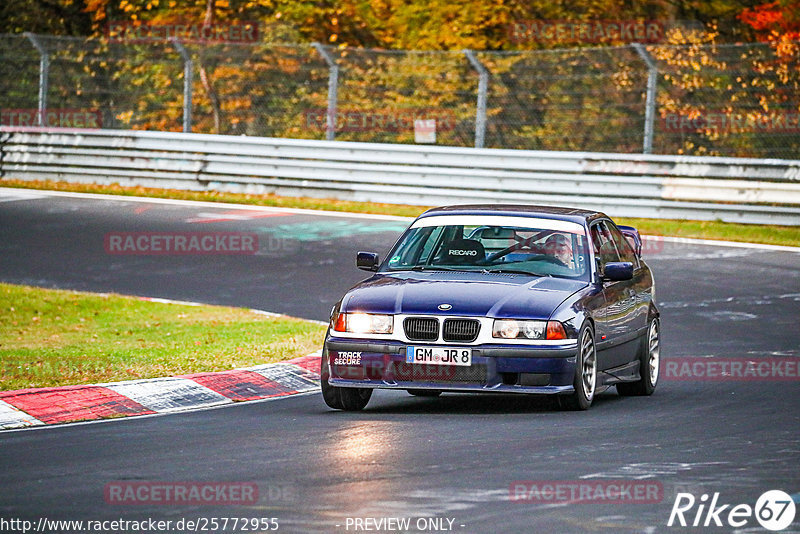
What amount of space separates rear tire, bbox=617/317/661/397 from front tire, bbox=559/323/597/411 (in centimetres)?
108

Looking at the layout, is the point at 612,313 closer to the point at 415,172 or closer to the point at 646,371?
the point at 646,371

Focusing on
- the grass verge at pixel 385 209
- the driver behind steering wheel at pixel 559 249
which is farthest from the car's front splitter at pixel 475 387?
the grass verge at pixel 385 209

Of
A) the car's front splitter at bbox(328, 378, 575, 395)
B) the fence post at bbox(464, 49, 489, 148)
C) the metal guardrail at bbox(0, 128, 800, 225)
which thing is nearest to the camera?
the car's front splitter at bbox(328, 378, 575, 395)

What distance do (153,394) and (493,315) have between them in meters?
2.64

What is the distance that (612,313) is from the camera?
11.0 metres

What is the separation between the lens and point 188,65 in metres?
27.6

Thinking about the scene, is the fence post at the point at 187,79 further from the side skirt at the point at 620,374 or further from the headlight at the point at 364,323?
the headlight at the point at 364,323

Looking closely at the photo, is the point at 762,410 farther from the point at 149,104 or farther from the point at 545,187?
the point at 149,104

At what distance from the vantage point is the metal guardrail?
23.1 meters

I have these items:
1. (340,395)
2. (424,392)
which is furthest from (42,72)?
(340,395)

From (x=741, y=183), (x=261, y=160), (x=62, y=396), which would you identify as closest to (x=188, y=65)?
(x=261, y=160)

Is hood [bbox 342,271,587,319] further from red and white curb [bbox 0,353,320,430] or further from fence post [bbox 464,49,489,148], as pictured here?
fence post [bbox 464,49,489,148]

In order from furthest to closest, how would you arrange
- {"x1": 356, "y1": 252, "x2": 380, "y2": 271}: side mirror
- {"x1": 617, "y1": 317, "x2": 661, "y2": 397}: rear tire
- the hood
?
{"x1": 617, "y1": 317, "x2": 661, "y2": 397}: rear tire < {"x1": 356, "y1": 252, "x2": 380, "y2": 271}: side mirror < the hood

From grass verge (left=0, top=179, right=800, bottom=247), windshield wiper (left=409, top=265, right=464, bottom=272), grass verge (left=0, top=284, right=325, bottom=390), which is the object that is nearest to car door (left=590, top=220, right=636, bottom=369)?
windshield wiper (left=409, top=265, right=464, bottom=272)
